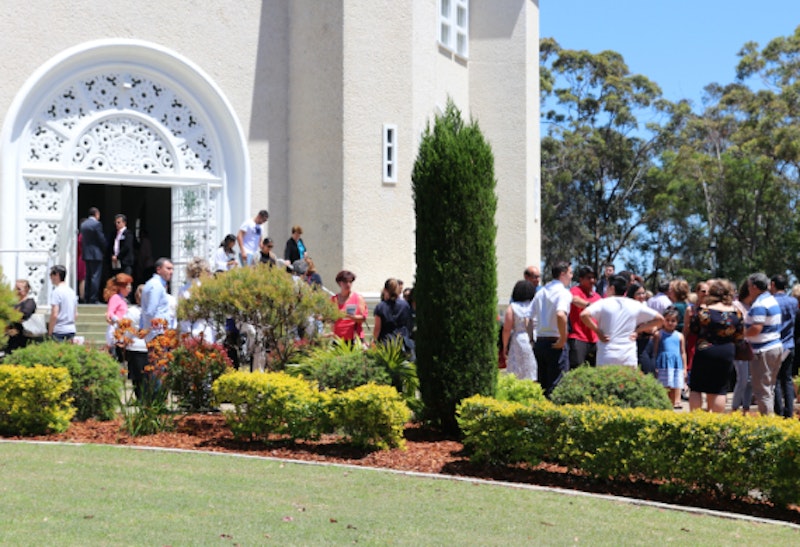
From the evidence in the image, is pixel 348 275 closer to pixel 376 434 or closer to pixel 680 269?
pixel 376 434

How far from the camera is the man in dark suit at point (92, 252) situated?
17000 millimetres

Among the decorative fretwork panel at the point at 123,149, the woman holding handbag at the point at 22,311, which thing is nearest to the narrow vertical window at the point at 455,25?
the decorative fretwork panel at the point at 123,149

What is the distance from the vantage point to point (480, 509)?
7.21 m

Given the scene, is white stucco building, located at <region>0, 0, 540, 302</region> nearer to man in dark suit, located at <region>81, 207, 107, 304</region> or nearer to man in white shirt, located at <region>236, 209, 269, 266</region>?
man in dark suit, located at <region>81, 207, 107, 304</region>

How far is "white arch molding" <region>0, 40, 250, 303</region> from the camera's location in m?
16.9

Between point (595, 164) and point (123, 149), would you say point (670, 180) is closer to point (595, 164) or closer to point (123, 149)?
point (595, 164)

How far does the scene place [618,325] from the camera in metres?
10.1

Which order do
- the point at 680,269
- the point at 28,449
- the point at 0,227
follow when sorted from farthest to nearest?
the point at 680,269 < the point at 0,227 < the point at 28,449

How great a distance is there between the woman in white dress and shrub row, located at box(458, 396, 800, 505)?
2.67m

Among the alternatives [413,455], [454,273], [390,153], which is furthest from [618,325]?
[390,153]

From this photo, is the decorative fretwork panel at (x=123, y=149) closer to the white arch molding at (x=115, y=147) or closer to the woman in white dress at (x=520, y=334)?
the white arch molding at (x=115, y=147)

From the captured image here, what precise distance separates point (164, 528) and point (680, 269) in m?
41.0

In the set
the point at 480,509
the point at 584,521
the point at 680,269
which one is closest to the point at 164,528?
the point at 480,509

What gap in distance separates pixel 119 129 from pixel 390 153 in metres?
4.79
